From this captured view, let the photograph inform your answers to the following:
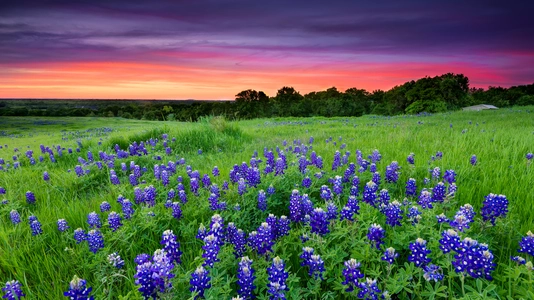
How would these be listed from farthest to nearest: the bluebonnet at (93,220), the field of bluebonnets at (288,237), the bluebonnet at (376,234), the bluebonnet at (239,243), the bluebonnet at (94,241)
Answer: the bluebonnet at (93,220), the bluebonnet at (94,241), the bluebonnet at (239,243), the bluebonnet at (376,234), the field of bluebonnets at (288,237)

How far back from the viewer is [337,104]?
312 feet

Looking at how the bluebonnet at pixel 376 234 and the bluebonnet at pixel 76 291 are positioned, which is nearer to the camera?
the bluebonnet at pixel 76 291

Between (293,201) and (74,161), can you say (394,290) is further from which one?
(74,161)

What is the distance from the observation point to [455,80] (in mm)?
66750

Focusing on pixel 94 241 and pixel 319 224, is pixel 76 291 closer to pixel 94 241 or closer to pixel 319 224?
pixel 94 241

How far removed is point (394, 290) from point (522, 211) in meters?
2.34

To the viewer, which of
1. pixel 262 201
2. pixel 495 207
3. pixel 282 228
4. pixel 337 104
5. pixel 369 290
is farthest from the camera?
pixel 337 104

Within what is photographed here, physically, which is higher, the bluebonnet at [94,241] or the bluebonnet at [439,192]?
the bluebonnet at [439,192]

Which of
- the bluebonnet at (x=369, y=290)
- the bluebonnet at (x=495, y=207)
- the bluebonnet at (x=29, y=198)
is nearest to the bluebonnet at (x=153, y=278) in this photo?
the bluebonnet at (x=369, y=290)

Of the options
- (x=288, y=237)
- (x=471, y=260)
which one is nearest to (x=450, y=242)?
(x=471, y=260)

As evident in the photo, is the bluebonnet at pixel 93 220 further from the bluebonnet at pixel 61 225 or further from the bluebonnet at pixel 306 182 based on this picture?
the bluebonnet at pixel 306 182

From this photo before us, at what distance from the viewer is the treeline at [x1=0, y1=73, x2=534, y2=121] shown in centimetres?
6194

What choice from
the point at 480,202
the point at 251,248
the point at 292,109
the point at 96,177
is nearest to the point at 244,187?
the point at 251,248

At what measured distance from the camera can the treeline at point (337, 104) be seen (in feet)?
203
